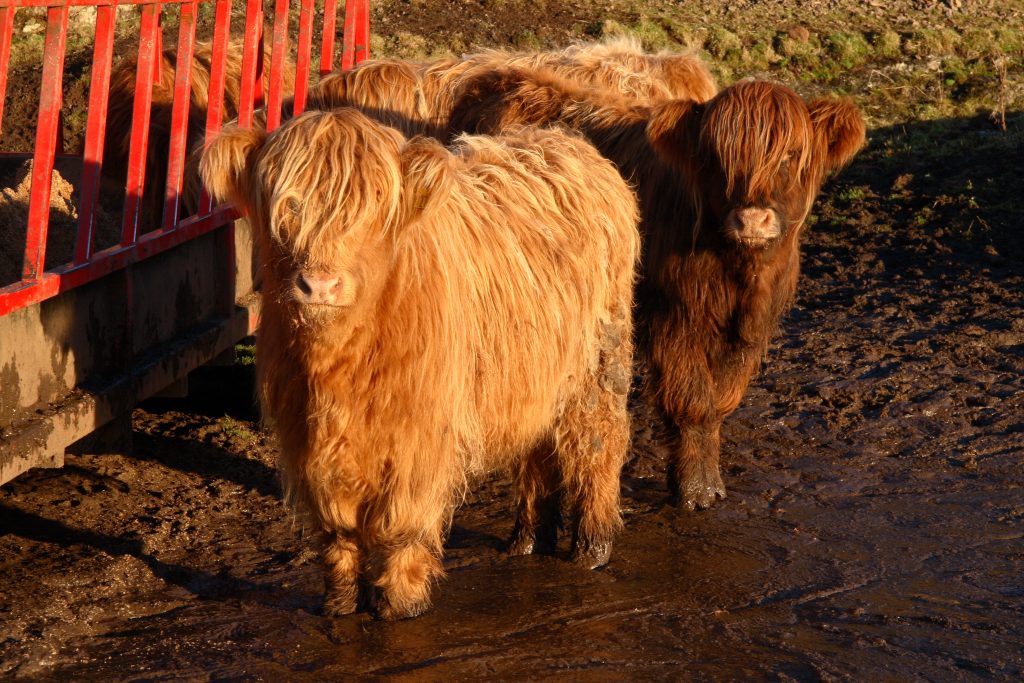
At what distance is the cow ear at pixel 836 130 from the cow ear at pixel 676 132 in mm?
464

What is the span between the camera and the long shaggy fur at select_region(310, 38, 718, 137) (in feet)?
20.7

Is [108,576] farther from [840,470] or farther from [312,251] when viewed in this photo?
[840,470]

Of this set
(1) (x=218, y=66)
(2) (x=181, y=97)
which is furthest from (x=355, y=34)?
(2) (x=181, y=97)

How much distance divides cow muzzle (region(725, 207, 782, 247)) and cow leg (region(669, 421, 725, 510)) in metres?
0.88

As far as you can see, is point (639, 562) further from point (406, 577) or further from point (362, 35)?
point (362, 35)

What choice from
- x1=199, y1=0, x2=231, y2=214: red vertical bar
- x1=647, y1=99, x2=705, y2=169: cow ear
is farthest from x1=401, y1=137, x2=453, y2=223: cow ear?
x1=199, y1=0, x2=231, y2=214: red vertical bar

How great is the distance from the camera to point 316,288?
317cm

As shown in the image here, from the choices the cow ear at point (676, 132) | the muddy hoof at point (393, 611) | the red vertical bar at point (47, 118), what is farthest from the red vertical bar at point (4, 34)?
the cow ear at point (676, 132)

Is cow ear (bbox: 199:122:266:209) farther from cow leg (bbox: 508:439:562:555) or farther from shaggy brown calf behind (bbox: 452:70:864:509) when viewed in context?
shaggy brown calf behind (bbox: 452:70:864:509)

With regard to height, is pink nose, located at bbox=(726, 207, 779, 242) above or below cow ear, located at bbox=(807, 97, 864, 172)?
below

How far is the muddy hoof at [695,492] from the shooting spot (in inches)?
202

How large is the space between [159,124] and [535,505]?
8.40ft

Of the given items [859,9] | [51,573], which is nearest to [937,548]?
[51,573]

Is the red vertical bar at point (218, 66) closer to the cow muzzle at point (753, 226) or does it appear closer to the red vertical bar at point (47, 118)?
the red vertical bar at point (47, 118)
